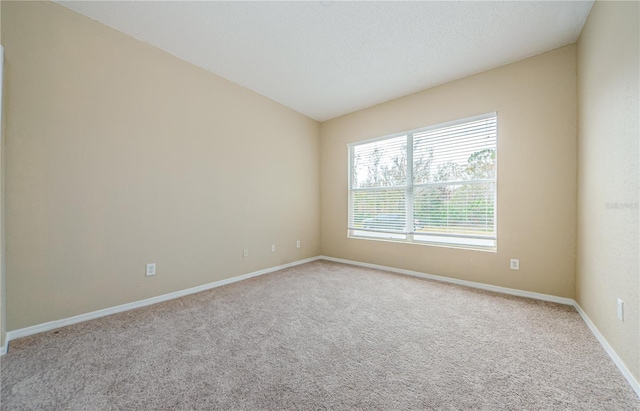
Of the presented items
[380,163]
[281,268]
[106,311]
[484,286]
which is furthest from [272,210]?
[484,286]

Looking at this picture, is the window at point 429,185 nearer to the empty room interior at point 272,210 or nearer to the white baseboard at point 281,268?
the empty room interior at point 272,210

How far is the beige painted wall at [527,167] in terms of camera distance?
252 cm

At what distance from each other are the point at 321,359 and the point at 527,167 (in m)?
2.99

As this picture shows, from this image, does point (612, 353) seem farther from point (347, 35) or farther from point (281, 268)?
point (281, 268)

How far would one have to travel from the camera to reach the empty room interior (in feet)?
4.77

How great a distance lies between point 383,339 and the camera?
1.86 m

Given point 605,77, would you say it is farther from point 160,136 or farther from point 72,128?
point 72,128

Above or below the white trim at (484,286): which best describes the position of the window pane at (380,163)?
above

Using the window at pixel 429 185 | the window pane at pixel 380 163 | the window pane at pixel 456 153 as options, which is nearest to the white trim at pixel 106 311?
the window at pixel 429 185

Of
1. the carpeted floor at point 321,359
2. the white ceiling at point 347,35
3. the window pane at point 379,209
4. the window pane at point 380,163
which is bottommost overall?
the carpeted floor at point 321,359

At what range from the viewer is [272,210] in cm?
388

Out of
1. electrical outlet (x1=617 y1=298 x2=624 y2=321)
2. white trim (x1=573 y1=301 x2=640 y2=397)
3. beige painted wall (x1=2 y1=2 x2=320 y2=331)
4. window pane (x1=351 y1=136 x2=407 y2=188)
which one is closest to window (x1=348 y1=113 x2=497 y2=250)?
window pane (x1=351 y1=136 x2=407 y2=188)

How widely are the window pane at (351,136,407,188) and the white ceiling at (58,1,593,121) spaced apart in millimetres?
972

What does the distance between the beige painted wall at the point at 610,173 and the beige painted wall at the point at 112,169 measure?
11.8 feet
